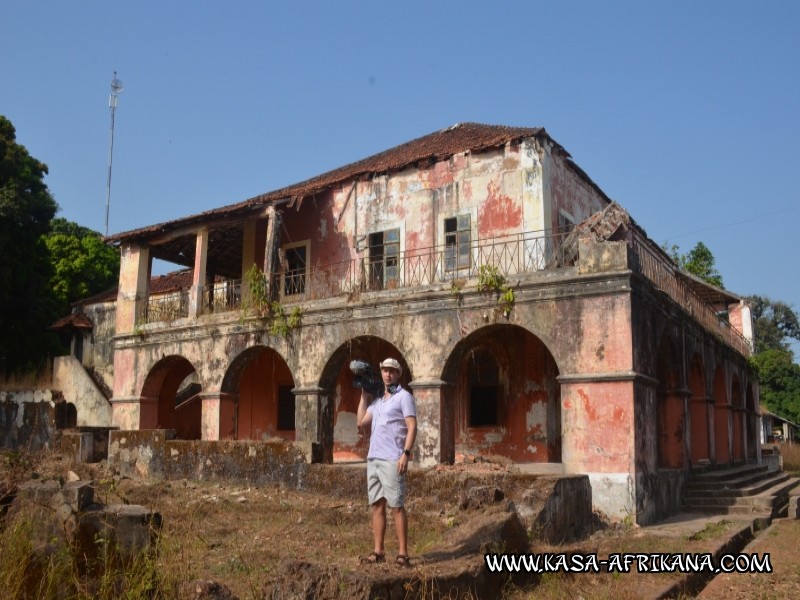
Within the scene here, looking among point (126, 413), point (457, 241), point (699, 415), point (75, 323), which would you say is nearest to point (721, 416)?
point (699, 415)

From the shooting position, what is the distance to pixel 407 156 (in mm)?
17281

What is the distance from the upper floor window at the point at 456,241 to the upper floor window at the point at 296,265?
3434 millimetres

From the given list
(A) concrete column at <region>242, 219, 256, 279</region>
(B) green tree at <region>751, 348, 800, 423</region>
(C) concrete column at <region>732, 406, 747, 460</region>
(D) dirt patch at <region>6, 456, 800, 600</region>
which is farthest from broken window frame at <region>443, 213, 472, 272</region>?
(B) green tree at <region>751, 348, 800, 423</region>

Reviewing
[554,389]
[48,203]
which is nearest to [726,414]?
[554,389]

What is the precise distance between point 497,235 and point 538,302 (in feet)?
9.76

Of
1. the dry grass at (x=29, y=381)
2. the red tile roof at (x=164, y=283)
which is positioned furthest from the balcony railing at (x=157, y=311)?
the red tile roof at (x=164, y=283)

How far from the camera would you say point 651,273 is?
13500 millimetres

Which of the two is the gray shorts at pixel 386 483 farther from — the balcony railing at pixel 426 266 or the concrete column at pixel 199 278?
the concrete column at pixel 199 278

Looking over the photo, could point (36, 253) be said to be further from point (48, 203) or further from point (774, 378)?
point (774, 378)

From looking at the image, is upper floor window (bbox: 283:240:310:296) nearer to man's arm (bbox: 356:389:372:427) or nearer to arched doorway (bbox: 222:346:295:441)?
arched doorway (bbox: 222:346:295:441)

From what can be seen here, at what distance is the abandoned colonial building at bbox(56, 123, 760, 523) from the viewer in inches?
476

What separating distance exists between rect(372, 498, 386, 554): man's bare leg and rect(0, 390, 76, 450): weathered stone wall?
16291mm

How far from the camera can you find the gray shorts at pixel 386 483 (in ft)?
20.2

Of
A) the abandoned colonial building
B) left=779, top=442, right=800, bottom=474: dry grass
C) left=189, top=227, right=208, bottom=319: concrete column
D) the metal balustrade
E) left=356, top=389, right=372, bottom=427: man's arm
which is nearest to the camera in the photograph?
left=356, top=389, right=372, bottom=427: man's arm
